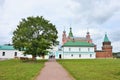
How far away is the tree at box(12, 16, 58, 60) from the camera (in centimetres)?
4384

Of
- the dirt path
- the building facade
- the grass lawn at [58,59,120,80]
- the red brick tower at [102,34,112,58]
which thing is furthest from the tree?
the red brick tower at [102,34,112,58]

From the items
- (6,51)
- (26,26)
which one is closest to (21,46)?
(26,26)

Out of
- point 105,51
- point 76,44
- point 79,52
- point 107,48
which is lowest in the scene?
point 79,52

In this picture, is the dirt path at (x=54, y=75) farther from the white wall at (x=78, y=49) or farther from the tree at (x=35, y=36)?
the white wall at (x=78, y=49)

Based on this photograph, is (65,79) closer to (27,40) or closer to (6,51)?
(27,40)

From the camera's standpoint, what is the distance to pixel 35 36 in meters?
46.5

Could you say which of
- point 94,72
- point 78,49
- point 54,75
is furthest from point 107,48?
point 54,75

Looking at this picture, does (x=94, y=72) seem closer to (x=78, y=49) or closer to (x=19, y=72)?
(x=19, y=72)

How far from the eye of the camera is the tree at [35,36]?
4384 centimetres

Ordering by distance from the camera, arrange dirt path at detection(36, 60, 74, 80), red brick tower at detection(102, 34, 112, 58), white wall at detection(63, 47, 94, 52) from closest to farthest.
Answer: dirt path at detection(36, 60, 74, 80), white wall at detection(63, 47, 94, 52), red brick tower at detection(102, 34, 112, 58)

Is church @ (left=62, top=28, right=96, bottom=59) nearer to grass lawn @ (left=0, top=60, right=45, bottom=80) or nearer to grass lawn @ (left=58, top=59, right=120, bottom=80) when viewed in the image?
grass lawn @ (left=58, top=59, right=120, bottom=80)

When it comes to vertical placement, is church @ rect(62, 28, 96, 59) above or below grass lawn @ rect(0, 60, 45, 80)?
above

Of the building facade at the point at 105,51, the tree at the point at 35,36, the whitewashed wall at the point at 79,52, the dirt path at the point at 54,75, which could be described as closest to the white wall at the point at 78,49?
the whitewashed wall at the point at 79,52

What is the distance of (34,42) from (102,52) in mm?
53884
